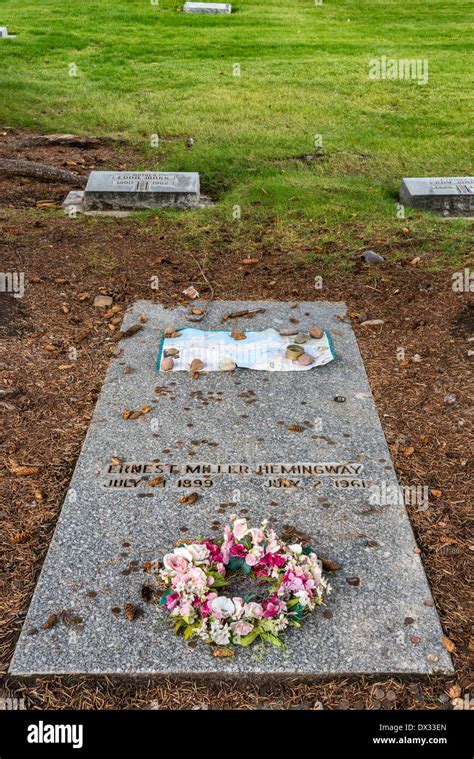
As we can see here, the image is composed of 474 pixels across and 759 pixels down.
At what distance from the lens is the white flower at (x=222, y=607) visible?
288cm

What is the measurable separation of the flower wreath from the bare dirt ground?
206mm

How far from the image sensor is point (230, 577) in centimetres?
313

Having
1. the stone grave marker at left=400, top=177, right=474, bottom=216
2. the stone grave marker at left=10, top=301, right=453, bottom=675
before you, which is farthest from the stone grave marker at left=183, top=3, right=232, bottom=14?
the stone grave marker at left=10, top=301, right=453, bottom=675

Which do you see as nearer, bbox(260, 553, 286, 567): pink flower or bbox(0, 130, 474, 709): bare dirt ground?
bbox(0, 130, 474, 709): bare dirt ground

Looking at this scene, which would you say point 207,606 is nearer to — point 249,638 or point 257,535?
point 249,638

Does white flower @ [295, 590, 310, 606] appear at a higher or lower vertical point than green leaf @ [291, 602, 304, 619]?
higher

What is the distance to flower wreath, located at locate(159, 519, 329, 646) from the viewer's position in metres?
2.87

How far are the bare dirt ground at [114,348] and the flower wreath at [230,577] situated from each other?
0.21 metres

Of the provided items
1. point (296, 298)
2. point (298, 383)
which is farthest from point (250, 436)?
point (296, 298)

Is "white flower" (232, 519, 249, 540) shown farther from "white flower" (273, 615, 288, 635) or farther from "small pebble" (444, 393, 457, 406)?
"small pebble" (444, 393, 457, 406)

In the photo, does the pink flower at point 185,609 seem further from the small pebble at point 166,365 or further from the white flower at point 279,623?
the small pebble at point 166,365

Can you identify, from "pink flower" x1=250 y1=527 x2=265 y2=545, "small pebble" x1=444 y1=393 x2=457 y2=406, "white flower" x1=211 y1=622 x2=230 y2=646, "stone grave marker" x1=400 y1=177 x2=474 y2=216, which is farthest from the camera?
"stone grave marker" x1=400 y1=177 x2=474 y2=216

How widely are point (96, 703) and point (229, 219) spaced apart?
5249 mm

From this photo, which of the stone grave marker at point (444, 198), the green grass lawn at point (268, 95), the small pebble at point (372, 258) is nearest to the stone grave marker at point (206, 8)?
the green grass lawn at point (268, 95)
